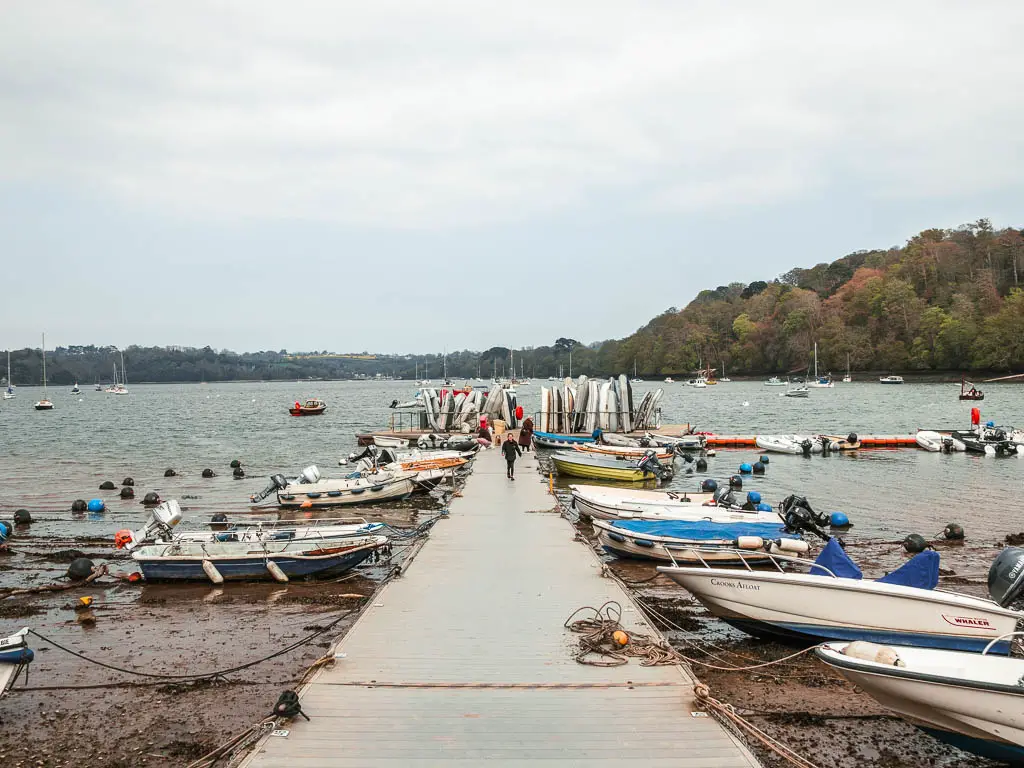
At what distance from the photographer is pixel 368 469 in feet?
89.8

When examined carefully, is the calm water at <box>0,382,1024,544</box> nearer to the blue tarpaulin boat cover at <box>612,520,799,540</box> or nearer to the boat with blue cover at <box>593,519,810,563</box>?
the blue tarpaulin boat cover at <box>612,520,799,540</box>

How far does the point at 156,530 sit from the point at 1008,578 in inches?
660

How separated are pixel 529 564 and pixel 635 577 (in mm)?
4133

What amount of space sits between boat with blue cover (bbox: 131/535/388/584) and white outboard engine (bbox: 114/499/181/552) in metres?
0.82

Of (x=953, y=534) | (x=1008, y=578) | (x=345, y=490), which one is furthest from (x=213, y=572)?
(x=953, y=534)

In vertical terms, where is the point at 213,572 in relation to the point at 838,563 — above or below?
below

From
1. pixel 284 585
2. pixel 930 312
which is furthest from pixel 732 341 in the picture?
pixel 284 585

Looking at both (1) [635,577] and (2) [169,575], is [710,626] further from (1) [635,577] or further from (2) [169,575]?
(2) [169,575]

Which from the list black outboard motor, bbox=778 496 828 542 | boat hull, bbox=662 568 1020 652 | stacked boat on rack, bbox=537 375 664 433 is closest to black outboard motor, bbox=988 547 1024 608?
boat hull, bbox=662 568 1020 652

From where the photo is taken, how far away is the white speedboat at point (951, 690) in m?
6.86

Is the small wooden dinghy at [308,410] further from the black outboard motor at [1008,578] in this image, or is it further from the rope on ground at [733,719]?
the rope on ground at [733,719]

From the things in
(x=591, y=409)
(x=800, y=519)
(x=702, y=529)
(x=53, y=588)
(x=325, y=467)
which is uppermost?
(x=591, y=409)

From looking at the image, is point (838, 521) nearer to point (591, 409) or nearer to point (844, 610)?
point (844, 610)

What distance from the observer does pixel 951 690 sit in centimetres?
700
